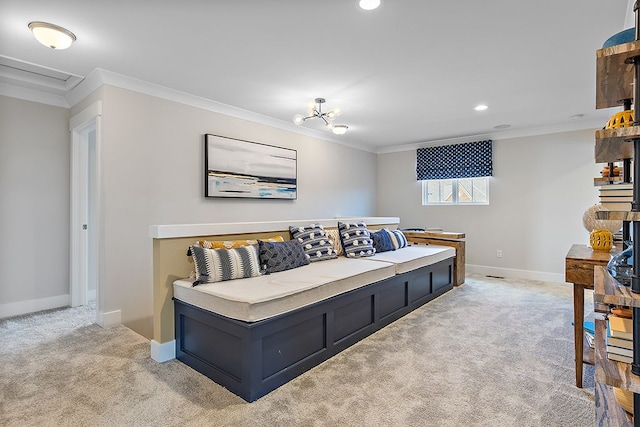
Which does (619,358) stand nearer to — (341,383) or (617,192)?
(617,192)

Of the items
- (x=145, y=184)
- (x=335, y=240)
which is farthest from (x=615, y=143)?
(x=145, y=184)

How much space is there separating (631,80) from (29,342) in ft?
14.0

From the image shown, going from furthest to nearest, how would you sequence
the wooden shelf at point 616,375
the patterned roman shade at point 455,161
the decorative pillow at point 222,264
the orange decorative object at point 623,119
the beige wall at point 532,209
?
the patterned roman shade at point 455,161 < the beige wall at point 532,209 < the decorative pillow at point 222,264 < the orange decorative object at point 623,119 < the wooden shelf at point 616,375

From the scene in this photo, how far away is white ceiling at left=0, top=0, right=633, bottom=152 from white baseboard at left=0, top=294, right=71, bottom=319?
250 centimetres

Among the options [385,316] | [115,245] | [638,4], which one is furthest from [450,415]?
[115,245]

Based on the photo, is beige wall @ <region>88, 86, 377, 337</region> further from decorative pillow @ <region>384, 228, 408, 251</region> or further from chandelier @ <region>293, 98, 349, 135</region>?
decorative pillow @ <region>384, 228, 408, 251</region>

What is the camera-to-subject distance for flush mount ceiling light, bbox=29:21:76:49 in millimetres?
2283

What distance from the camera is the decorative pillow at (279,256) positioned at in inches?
110

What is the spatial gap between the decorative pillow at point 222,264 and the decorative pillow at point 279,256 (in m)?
0.12

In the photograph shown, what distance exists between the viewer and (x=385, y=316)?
316cm

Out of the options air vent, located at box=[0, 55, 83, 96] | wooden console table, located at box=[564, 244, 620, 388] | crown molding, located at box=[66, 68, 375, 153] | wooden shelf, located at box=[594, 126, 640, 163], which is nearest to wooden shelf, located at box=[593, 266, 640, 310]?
wooden shelf, located at box=[594, 126, 640, 163]

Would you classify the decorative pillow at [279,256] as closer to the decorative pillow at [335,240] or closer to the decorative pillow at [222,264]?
the decorative pillow at [222,264]

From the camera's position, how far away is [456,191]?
20.0 ft

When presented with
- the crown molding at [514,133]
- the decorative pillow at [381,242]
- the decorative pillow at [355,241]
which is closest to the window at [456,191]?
the crown molding at [514,133]
